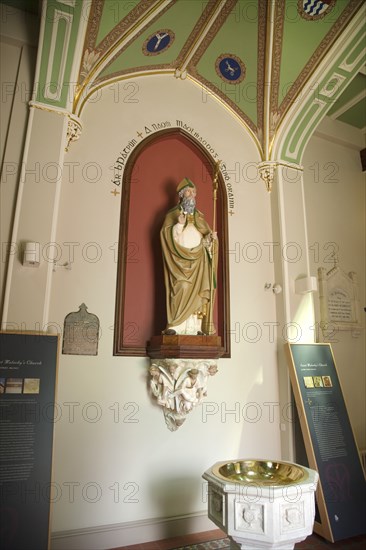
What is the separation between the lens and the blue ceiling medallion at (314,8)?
4.29m

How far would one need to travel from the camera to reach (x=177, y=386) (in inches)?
152

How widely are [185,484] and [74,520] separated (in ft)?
3.73

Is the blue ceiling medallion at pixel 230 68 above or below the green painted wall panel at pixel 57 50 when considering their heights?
above

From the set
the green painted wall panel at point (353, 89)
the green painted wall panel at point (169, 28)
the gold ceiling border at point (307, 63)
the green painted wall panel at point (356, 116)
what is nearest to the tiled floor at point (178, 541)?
the gold ceiling border at point (307, 63)

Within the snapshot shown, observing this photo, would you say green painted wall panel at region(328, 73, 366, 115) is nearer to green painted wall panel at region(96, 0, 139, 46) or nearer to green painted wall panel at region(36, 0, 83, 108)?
green painted wall panel at region(96, 0, 139, 46)

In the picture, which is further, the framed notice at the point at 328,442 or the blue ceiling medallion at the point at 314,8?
the blue ceiling medallion at the point at 314,8

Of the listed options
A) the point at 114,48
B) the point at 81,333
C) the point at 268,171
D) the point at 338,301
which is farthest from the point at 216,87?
the point at 81,333

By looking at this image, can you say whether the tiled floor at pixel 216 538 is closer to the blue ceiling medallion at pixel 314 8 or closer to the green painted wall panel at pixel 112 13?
the green painted wall panel at pixel 112 13

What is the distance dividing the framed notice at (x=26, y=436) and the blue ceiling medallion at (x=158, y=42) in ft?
11.2

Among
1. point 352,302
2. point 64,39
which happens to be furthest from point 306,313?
point 64,39

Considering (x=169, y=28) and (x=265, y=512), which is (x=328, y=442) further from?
(x=169, y=28)

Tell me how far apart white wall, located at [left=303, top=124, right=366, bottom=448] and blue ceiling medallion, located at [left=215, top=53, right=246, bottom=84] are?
1767 mm

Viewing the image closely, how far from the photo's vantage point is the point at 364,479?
4207mm

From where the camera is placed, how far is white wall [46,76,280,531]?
368 centimetres
